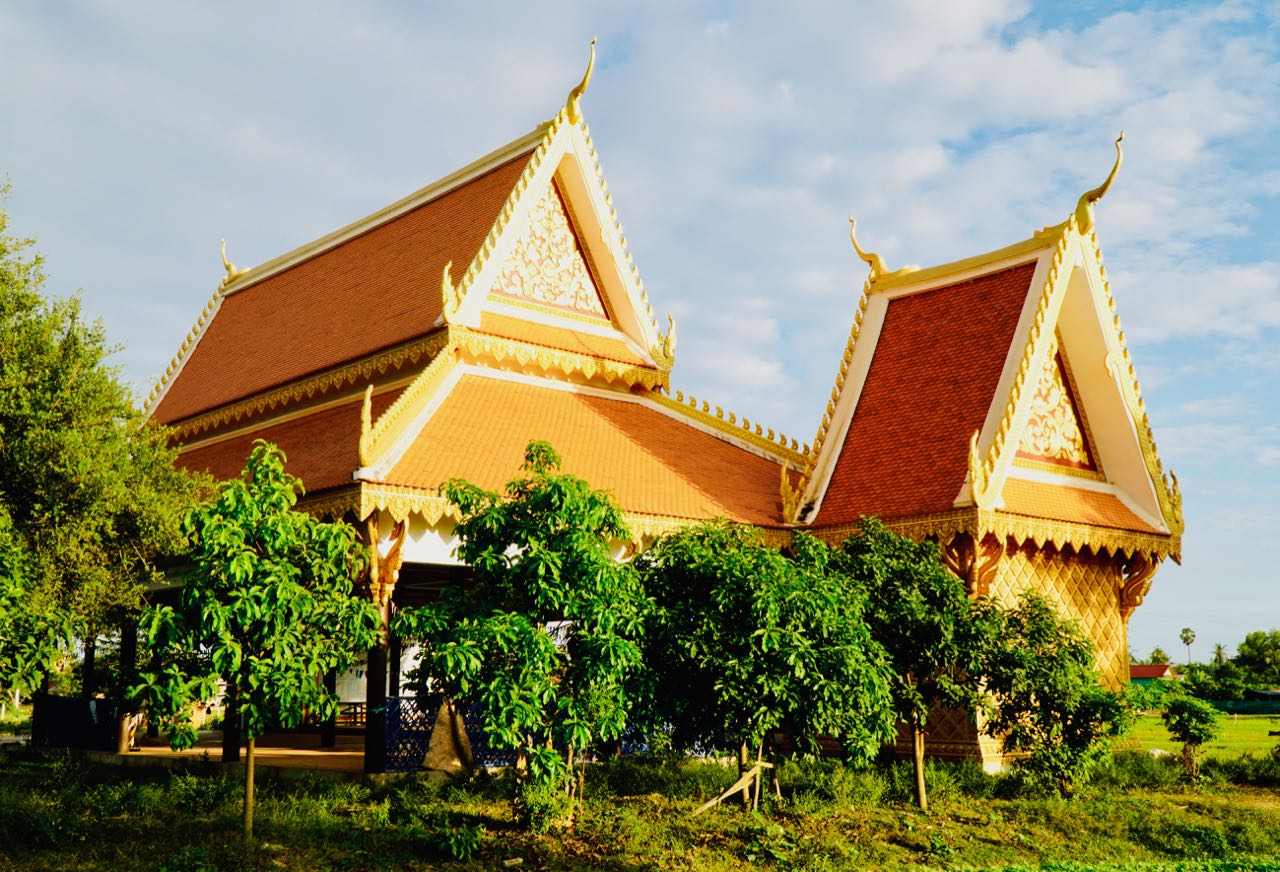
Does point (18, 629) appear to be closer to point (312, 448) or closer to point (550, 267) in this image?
point (312, 448)

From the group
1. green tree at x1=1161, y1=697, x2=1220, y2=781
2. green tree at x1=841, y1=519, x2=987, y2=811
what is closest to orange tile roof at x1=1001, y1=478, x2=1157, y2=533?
green tree at x1=841, y1=519, x2=987, y2=811

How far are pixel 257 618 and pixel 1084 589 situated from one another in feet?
35.5

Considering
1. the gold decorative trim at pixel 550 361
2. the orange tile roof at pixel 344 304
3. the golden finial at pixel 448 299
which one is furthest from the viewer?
the orange tile roof at pixel 344 304

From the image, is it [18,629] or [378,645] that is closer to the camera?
[18,629]

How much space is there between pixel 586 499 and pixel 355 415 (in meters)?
6.30

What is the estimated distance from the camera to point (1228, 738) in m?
25.4

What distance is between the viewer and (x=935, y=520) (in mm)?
13570

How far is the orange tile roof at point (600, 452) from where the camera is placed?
42.5 ft

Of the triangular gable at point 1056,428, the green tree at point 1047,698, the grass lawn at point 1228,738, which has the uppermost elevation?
the triangular gable at point 1056,428

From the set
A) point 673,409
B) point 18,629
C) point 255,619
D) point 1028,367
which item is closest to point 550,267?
point 673,409

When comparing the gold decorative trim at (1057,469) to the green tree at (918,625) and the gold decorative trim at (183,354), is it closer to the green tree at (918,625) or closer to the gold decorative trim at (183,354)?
the green tree at (918,625)

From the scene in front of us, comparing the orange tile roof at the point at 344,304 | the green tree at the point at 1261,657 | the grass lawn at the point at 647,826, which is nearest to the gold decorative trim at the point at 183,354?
the orange tile roof at the point at 344,304

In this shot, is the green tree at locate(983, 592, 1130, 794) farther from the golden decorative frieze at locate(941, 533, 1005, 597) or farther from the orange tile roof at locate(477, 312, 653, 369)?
the orange tile roof at locate(477, 312, 653, 369)

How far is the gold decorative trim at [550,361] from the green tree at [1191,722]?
7.75 meters
